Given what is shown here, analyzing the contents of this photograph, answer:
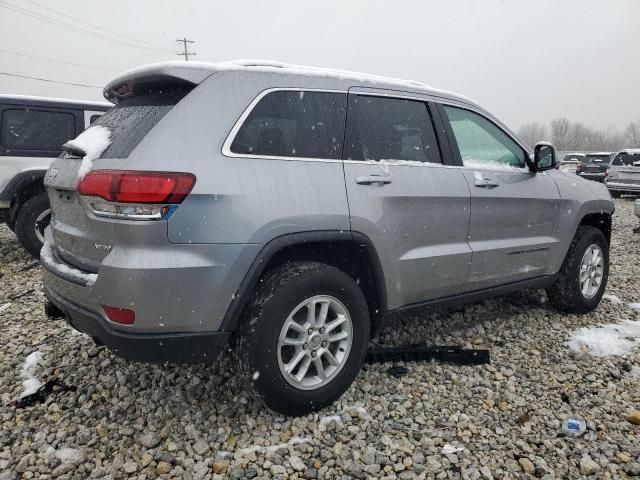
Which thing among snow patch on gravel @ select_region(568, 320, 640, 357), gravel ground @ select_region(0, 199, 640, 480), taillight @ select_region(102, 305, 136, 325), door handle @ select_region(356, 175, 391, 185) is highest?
door handle @ select_region(356, 175, 391, 185)

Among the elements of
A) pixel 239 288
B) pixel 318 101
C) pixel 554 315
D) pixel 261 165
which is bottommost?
pixel 554 315

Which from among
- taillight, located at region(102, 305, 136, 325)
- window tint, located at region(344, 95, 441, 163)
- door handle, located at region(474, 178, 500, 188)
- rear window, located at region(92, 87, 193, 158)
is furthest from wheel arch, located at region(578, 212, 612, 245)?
taillight, located at region(102, 305, 136, 325)

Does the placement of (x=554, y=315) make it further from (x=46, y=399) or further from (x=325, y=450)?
(x=46, y=399)

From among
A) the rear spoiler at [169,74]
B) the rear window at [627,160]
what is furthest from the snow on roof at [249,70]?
the rear window at [627,160]

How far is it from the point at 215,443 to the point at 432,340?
1.89 metres

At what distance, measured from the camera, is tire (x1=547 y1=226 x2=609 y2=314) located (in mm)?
→ 4137

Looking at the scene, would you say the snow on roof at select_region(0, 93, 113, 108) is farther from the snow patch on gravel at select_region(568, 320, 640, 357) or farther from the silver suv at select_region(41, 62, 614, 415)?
the snow patch on gravel at select_region(568, 320, 640, 357)

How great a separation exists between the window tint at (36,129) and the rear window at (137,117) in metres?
4.39

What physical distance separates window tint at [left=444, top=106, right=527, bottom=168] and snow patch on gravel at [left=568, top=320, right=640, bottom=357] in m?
1.42

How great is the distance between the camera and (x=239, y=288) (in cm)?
225

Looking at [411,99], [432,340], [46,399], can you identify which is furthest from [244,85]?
[432,340]

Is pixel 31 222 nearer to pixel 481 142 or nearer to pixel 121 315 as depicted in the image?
pixel 121 315

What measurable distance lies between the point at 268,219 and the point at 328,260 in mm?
563

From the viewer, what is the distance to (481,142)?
140 inches
